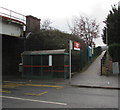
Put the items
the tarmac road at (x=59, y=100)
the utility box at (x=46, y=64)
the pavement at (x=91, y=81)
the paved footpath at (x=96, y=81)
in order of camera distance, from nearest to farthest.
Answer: the tarmac road at (x=59, y=100) < the pavement at (x=91, y=81) < the paved footpath at (x=96, y=81) < the utility box at (x=46, y=64)

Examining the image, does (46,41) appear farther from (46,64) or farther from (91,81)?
(91,81)

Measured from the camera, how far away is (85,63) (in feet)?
77.8

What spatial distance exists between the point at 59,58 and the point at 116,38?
9.07 metres

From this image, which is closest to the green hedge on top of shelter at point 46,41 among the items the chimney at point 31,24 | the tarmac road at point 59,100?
the chimney at point 31,24

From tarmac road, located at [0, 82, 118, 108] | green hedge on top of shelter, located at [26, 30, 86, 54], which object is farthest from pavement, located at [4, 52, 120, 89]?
green hedge on top of shelter, located at [26, 30, 86, 54]

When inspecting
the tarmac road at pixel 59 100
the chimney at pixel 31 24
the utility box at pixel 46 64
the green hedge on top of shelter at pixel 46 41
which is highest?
the chimney at pixel 31 24

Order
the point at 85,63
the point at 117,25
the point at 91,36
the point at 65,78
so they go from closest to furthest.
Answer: the point at 65,78
the point at 117,25
the point at 85,63
the point at 91,36

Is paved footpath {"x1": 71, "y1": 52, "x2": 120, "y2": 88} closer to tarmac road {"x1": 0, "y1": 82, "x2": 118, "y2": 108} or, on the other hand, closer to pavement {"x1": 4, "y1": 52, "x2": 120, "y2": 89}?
pavement {"x1": 4, "y1": 52, "x2": 120, "y2": 89}

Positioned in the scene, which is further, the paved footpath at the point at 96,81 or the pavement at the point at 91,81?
the paved footpath at the point at 96,81

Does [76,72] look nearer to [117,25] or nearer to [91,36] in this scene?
[117,25]

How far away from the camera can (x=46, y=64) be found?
18.0m

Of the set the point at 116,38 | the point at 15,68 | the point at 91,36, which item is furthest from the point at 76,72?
the point at 91,36

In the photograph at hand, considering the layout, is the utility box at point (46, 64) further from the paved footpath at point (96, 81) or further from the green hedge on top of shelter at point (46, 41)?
the green hedge on top of shelter at point (46, 41)

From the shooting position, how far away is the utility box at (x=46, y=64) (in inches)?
683
